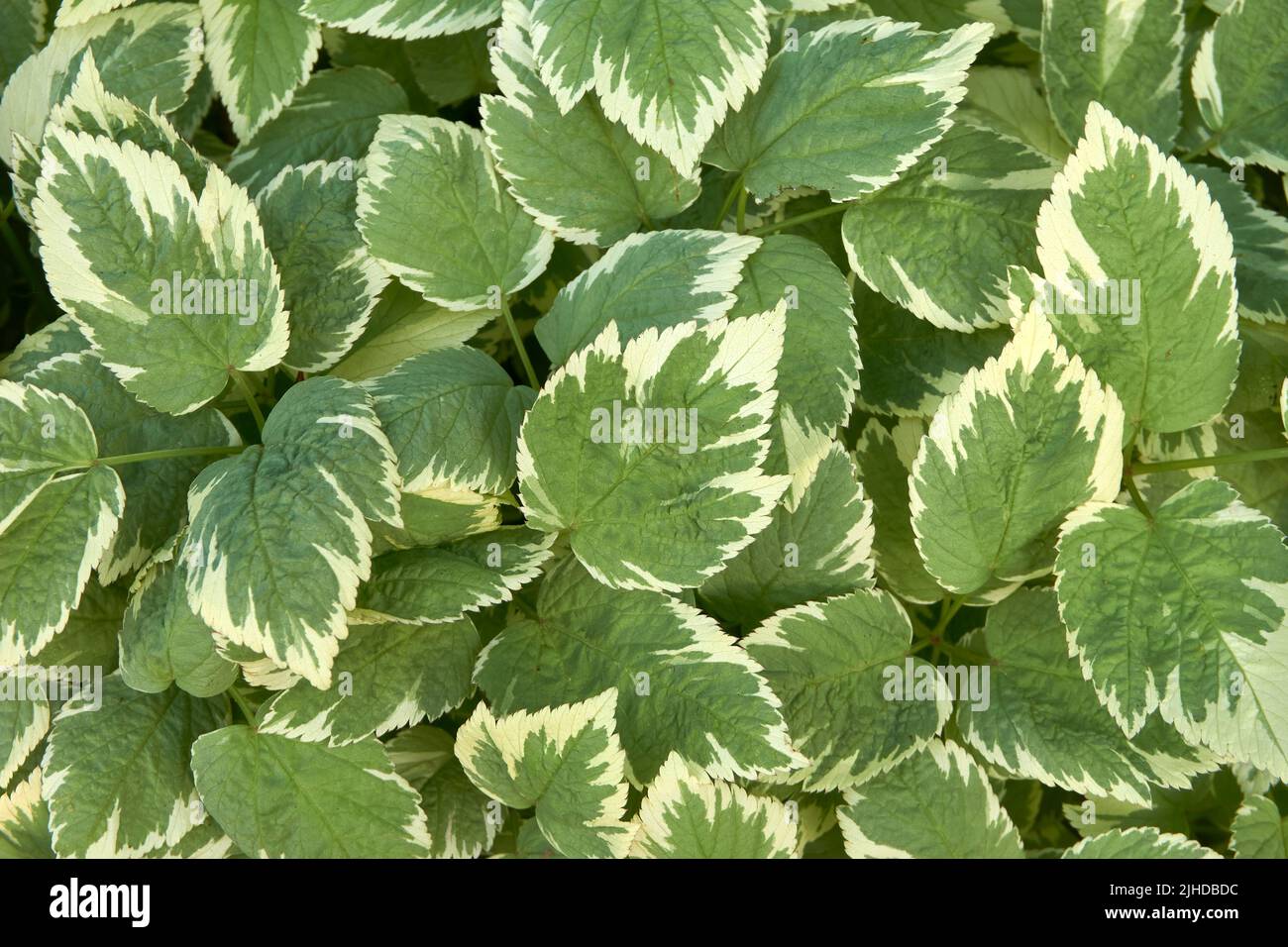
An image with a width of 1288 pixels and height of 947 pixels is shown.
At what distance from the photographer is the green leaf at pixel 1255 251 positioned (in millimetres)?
999

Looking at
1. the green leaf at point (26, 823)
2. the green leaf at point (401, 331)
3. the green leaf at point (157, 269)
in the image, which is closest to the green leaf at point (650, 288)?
the green leaf at point (401, 331)

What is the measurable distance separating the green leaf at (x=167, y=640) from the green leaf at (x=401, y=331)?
0.24m

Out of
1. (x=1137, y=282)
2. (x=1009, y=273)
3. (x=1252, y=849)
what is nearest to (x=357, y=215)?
(x=1009, y=273)

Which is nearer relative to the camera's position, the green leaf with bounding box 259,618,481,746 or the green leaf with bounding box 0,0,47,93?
the green leaf with bounding box 259,618,481,746

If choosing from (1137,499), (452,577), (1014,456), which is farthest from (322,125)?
(1137,499)

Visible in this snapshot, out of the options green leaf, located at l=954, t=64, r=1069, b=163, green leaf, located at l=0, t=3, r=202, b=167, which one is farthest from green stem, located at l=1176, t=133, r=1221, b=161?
green leaf, located at l=0, t=3, r=202, b=167

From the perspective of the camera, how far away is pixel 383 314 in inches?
40.9

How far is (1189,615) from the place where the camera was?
836 millimetres

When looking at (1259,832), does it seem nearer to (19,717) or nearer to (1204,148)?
(1204,148)

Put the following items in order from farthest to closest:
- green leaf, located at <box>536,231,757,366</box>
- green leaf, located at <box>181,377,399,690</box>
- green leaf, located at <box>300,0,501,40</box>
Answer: green leaf, located at <box>300,0,501,40</box>
green leaf, located at <box>536,231,757,366</box>
green leaf, located at <box>181,377,399,690</box>

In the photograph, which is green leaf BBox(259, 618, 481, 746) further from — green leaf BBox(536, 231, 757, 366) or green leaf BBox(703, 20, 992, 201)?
green leaf BBox(703, 20, 992, 201)

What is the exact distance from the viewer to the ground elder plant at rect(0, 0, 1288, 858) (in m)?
0.84

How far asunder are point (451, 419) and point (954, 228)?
47 cm

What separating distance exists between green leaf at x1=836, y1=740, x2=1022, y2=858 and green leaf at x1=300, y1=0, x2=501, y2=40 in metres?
0.77
